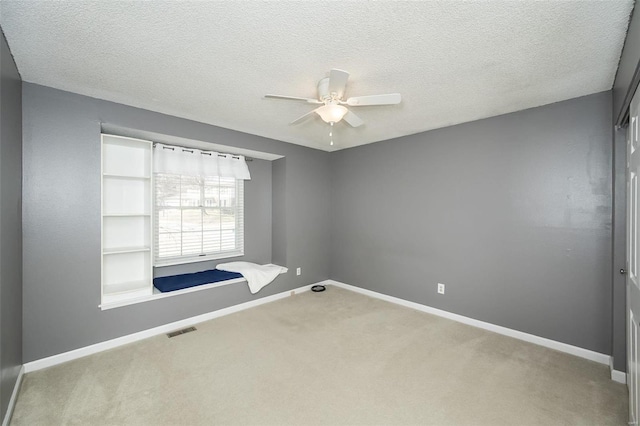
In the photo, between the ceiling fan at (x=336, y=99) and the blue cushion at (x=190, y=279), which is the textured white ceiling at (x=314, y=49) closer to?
the ceiling fan at (x=336, y=99)

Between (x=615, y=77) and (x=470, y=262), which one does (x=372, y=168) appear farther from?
(x=615, y=77)

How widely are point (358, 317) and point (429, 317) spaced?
91cm

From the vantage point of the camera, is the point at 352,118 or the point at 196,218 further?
the point at 196,218

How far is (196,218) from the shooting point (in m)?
3.84

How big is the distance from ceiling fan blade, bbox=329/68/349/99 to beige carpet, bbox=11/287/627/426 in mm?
2286

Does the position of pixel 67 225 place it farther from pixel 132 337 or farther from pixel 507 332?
pixel 507 332

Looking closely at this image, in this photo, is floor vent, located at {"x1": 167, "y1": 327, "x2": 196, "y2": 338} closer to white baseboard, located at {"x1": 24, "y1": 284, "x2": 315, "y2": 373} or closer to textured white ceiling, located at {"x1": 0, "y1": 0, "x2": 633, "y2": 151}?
white baseboard, located at {"x1": 24, "y1": 284, "x2": 315, "y2": 373}

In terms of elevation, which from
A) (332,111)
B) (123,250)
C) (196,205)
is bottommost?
(123,250)

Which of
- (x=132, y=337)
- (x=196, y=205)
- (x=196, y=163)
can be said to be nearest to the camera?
(x=132, y=337)

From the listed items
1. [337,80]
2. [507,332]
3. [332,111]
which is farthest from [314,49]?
[507,332]

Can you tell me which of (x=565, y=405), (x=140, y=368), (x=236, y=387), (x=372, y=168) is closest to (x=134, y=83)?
(x=140, y=368)

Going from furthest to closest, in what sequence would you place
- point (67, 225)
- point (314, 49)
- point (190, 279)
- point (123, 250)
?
point (190, 279)
point (123, 250)
point (67, 225)
point (314, 49)

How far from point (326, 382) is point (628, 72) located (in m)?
2.96

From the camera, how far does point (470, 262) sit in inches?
130
